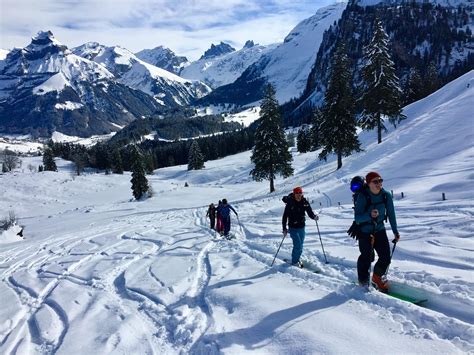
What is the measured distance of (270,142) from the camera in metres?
40.0

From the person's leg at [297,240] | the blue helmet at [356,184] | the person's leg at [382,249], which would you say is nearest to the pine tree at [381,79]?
the person's leg at [297,240]

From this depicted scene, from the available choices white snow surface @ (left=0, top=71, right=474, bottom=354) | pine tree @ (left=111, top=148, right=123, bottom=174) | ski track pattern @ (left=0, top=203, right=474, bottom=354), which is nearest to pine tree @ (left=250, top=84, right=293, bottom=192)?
white snow surface @ (left=0, top=71, right=474, bottom=354)

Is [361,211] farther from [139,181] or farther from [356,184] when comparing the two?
[139,181]

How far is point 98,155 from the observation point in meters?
126

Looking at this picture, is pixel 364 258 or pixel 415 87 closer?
pixel 364 258

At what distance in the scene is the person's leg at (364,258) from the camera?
705 centimetres

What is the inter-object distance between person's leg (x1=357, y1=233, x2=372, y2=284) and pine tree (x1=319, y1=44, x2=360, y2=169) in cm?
3076

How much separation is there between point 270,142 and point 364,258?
33.3 meters

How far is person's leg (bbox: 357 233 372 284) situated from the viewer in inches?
278

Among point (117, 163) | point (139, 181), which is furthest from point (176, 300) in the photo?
point (117, 163)

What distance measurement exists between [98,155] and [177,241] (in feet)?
390

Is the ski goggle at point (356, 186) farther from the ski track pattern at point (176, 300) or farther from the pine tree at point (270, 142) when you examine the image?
the pine tree at point (270, 142)

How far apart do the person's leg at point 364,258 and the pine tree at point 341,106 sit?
3076 cm

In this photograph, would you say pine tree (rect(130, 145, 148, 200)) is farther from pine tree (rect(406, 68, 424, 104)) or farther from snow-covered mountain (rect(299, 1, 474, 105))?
snow-covered mountain (rect(299, 1, 474, 105))
